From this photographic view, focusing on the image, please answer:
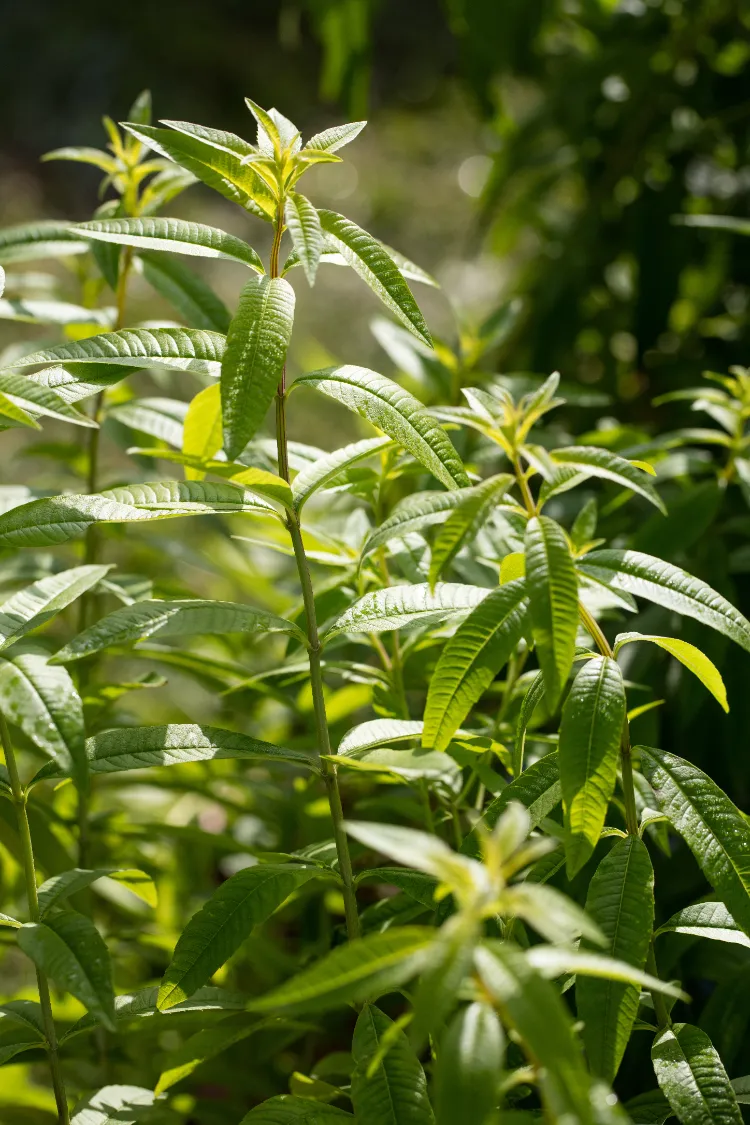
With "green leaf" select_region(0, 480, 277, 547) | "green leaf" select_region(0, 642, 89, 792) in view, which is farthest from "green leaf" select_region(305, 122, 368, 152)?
"green leaf" select_region(0, 642, 89, 792)

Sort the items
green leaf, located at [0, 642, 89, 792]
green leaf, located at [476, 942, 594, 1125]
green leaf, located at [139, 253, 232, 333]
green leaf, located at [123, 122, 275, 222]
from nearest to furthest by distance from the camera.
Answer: green leaf, located at [476, 942, 594, 1125] < green leaf, located at [0, 642, 89, 792] < green leaf, located at [123, 122, 275, 222] < green leaf, located at [139, 253, 232, 333]

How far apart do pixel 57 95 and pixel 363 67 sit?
3408 millimetres

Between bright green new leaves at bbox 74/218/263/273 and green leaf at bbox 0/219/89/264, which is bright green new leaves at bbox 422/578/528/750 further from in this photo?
green leaf at bbox 0/219/89/264

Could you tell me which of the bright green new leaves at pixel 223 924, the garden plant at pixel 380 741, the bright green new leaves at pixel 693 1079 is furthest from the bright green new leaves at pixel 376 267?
the bright green new leaves at pixel 693 1079

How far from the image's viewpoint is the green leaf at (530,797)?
601 mm

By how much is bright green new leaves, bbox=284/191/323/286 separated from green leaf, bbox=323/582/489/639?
0.20 metres

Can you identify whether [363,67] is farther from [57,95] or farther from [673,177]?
[57,95]

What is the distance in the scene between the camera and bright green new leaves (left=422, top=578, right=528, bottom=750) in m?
0.56

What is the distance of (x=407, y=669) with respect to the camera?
0.94m

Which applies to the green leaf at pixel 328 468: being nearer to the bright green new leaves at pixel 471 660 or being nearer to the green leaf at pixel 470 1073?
the bright green new leaves at pixel 471 660

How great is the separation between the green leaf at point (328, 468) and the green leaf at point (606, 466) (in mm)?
127

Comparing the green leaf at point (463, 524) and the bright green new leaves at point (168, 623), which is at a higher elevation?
the green leaf at point (463, 524)

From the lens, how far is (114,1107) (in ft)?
2.26

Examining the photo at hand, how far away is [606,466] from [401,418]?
4.8 inches
